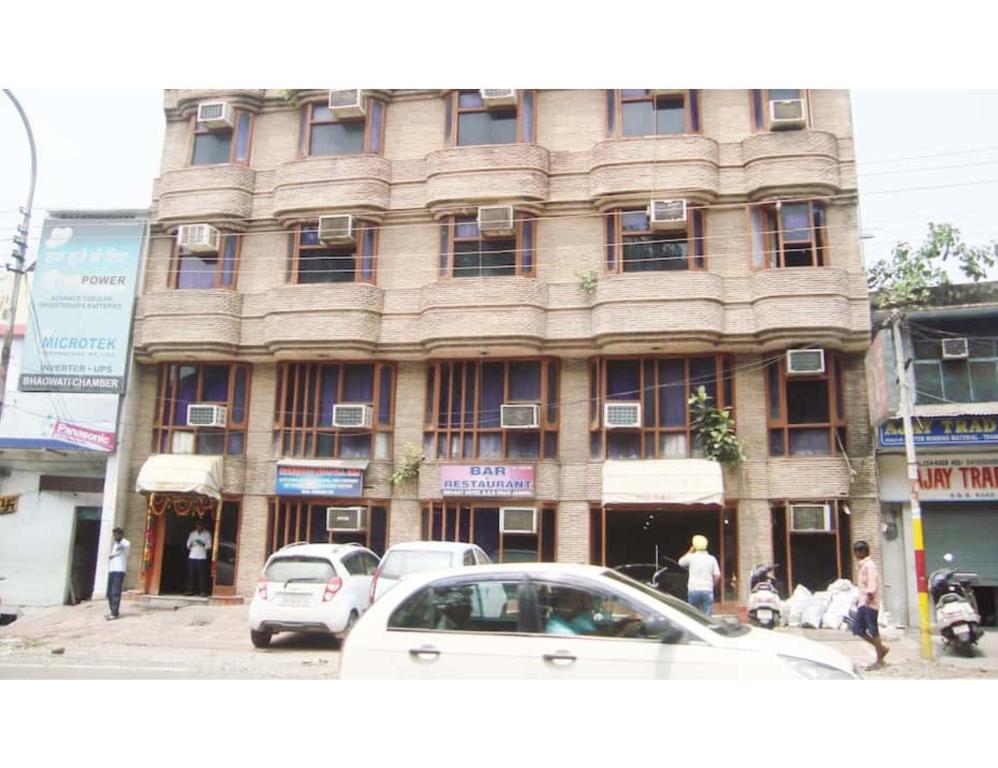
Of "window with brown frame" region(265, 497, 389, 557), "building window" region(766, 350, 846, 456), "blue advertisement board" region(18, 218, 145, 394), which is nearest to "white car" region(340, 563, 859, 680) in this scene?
"building window" region(766, 350, 846, 456)

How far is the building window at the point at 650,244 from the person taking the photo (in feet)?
49.1

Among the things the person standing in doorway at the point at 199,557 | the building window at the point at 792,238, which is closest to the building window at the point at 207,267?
the person standing in doorway at the point at 199,557

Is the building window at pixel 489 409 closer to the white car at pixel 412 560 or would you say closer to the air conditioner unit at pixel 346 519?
the air conditioner unit at pixel 346 519

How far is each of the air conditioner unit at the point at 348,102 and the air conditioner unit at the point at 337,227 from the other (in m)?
2.44

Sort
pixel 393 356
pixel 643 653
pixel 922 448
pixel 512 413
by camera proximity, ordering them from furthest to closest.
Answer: pixel 393 356, pixel 512 413, pixel 922 448, pixel 643 653

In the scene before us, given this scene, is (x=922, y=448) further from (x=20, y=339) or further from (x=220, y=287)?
(x=20, y=339)

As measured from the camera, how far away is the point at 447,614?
558 cm

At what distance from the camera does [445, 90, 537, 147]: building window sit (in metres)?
16.1

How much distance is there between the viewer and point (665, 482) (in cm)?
1403

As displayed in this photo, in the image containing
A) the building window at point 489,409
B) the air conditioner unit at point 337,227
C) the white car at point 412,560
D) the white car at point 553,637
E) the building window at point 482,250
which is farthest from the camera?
the air conditioner unit at point 337,227

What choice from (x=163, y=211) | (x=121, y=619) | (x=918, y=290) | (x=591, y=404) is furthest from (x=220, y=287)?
(x=918, y=290)

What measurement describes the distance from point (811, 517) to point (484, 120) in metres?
10.4

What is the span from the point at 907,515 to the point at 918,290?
4234 mm

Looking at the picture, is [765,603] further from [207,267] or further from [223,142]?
[223,142]
